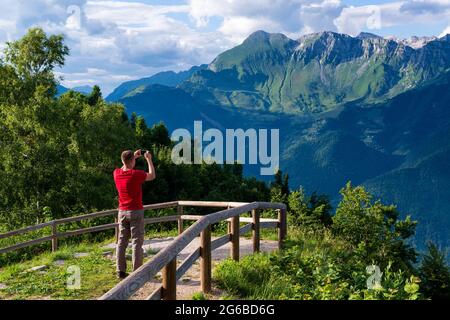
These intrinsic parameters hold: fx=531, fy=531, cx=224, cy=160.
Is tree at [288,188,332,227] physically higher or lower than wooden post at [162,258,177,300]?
lower

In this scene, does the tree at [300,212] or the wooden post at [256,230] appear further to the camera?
the tree at [300,212]

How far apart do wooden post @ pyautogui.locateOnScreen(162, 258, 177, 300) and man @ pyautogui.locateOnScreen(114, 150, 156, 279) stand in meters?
2.16

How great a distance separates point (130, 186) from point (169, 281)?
2.38 metres

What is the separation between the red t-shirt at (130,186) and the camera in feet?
26.0

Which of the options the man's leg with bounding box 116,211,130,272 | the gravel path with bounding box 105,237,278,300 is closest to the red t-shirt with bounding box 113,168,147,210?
the man's leg with bounding box 116,211,130,272

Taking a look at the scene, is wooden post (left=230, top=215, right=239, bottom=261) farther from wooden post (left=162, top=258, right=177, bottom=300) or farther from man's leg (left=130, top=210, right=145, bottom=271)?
wooden post (left=162, top=258, right=177, bottom=300)

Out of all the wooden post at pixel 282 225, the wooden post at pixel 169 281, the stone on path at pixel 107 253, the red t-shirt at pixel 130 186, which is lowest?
the stone on path at pixel 107 253

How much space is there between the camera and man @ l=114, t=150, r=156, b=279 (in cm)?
792

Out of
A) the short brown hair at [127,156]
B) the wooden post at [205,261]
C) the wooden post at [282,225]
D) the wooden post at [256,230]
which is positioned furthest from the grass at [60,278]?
the wooden post at [282,225]

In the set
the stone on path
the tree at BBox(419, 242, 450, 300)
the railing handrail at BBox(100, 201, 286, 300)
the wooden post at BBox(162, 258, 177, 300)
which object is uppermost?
the railing handrail at BBox(100, 201, 286, 300)

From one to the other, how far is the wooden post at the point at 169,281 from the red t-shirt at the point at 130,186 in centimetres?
220

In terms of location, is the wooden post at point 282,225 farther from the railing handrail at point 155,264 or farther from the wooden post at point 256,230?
the railing handrail at point 155,264

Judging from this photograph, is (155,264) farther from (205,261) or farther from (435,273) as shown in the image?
(435,273)
